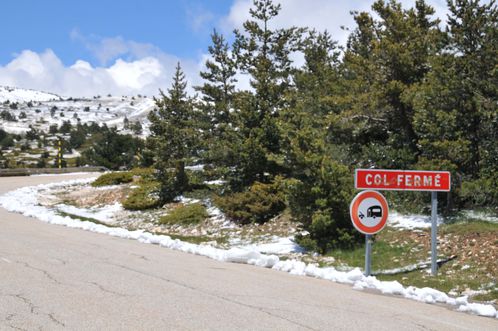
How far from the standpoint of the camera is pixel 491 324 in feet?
22.4

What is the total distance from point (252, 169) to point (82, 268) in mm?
10805

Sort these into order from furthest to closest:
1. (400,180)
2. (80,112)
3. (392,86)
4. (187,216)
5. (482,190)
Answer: (80,112) → (187,216) → (392,86) → (482,190) → (400,180)

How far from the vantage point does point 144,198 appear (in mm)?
23438

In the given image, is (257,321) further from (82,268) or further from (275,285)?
(82,268)

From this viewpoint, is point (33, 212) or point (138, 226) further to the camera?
point (33, 212)

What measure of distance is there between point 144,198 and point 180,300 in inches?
659

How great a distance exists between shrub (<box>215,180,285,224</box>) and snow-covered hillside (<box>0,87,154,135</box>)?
96.1 meters

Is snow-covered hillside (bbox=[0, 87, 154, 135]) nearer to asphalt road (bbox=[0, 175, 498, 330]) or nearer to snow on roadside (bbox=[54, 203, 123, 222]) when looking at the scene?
snow on roadside (bbox=[54, 203, 123, 222])

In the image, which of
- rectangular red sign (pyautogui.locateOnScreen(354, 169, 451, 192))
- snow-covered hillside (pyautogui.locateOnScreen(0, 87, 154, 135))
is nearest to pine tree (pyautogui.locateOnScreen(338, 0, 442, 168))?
rectangular red sign (pyautogui.locateOnScreen(354, 169, 451, 192))

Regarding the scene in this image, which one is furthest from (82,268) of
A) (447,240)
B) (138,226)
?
(138,226)

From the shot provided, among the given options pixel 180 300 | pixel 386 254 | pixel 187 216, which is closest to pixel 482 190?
pixel 386 254

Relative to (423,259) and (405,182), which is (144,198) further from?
(405,182)

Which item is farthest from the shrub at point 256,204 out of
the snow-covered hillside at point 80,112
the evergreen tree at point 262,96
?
the snow-covered hillside at point 80,112

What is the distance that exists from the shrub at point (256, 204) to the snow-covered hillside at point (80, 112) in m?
96.1
